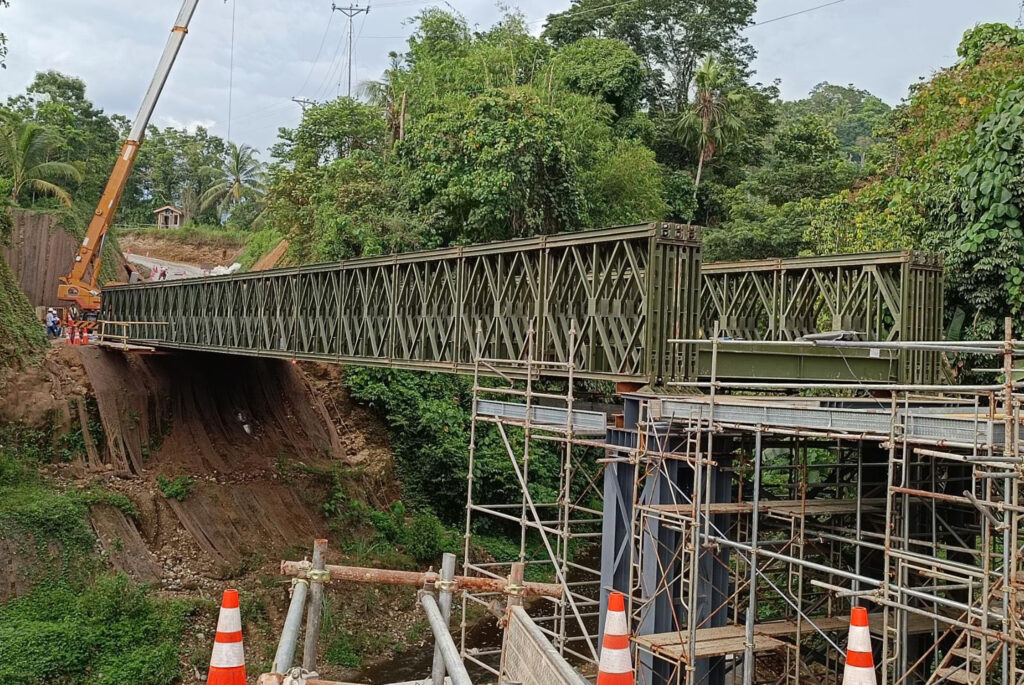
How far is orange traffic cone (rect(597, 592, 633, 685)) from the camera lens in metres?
3.96

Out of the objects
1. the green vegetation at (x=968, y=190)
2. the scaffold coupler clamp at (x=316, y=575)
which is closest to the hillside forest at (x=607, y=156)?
the green vegetation at (x=968, y=190)

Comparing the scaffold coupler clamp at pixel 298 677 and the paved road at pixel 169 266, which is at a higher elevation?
the paved road at pixel 169 266

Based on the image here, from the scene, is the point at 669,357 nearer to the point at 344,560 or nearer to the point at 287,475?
the point at 344,560

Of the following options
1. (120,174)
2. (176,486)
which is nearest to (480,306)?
(176,486)

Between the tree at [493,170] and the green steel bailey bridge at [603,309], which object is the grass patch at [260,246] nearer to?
the tree at [493,170]

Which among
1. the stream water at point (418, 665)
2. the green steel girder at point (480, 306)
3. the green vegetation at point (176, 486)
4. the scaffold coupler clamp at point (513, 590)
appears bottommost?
the stream water at point (418, 665)

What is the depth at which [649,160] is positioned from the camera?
3716 centimetres

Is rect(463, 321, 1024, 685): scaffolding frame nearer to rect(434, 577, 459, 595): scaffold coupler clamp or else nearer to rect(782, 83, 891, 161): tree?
rect(434, 577, 459, 595): scaffold coupler clamp

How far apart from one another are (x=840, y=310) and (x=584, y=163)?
1954 centimetres

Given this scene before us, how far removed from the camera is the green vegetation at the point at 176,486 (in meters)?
24.9

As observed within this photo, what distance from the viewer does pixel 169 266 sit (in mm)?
60188

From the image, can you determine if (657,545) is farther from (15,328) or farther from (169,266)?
(169,266)

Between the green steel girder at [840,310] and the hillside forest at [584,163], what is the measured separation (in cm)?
307

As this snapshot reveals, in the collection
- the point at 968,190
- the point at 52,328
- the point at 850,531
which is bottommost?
the point at 850,531
